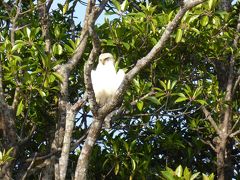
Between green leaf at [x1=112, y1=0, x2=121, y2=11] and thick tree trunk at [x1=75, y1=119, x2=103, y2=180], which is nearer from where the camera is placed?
thick tree trunk at [x1=75, y1=119, x2=103, y2=180]

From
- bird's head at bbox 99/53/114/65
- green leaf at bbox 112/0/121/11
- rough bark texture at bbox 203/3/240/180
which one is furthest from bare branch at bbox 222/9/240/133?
green leaf at bbox 112/0/121/11

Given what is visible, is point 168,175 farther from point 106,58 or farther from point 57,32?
point 57,32

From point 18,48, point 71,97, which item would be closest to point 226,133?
point 71,97

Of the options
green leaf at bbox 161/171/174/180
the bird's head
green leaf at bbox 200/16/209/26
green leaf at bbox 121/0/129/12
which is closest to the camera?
green leaf at bbox 161/171/174/180

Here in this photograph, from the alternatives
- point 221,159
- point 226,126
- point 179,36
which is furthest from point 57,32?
point 221,159

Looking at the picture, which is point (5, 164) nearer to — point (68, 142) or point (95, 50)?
point (68, 142)

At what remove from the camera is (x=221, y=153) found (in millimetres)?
7223

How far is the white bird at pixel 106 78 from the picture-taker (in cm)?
729

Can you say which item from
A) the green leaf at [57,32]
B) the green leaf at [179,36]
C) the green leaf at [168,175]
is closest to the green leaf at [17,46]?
the green leaf at [57,32]

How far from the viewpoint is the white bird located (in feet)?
23.9

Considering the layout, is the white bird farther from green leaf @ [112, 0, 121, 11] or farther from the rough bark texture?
the rough bark texture

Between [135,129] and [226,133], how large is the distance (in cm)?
118

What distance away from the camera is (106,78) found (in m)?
7.65

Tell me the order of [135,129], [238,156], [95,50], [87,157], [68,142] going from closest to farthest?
[95,50], [87,157], [68,142], [135,129], [238,156]
